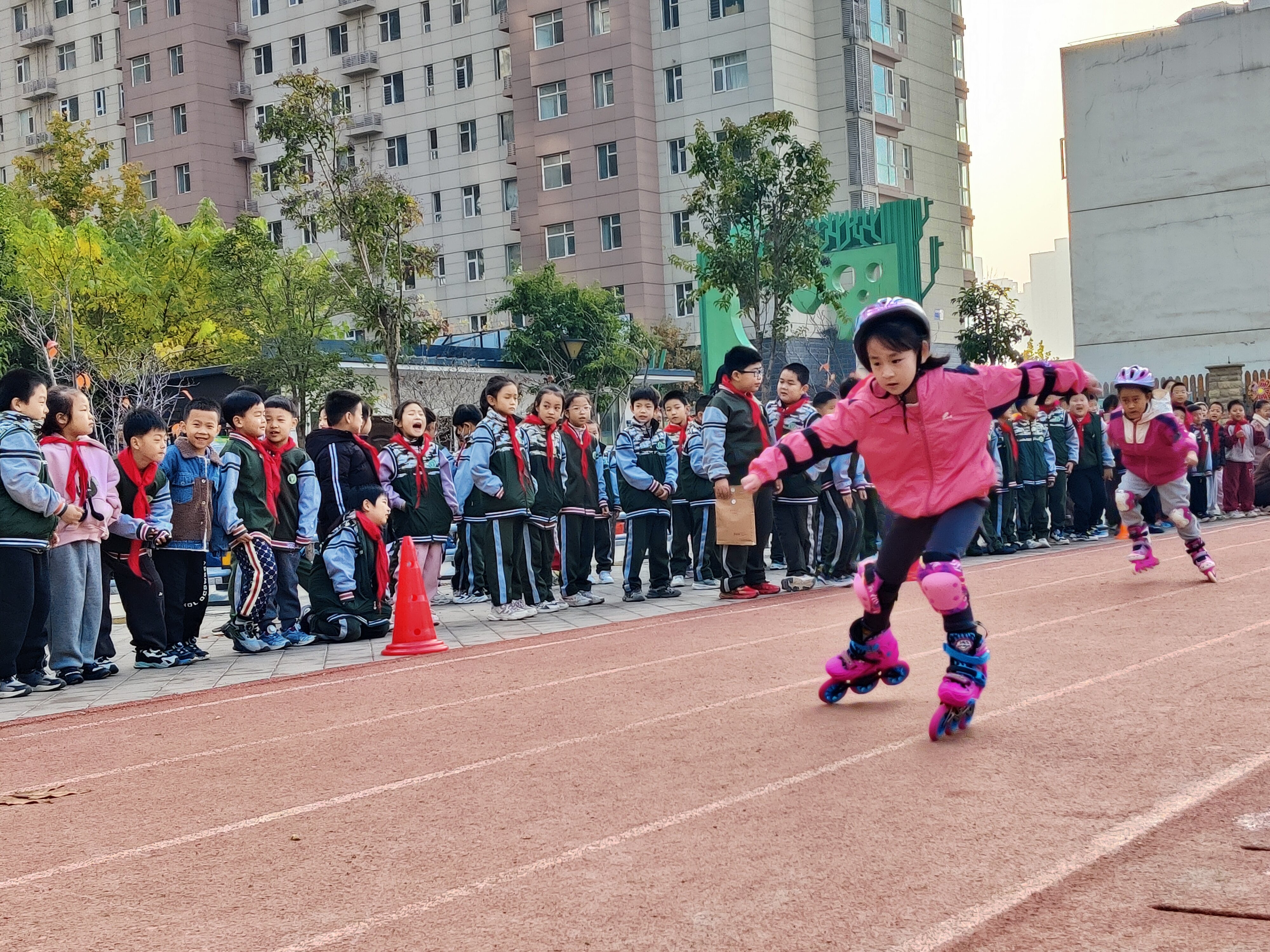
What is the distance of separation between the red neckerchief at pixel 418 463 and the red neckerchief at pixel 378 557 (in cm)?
101

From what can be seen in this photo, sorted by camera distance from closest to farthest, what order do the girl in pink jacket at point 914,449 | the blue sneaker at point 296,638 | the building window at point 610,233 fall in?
the girl in pink jacket at point 914,449 → the blue sneaker at point 296,638 → the building window at point 610,233

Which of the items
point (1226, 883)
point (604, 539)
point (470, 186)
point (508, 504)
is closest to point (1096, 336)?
point (470, 186)

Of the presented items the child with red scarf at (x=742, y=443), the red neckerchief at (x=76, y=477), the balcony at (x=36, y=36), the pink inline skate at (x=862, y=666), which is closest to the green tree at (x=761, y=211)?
the child with red scarf at (x=742, y=443)

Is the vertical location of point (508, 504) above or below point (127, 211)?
below

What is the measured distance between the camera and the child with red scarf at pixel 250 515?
11359 mm

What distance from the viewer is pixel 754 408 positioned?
13938 millimetres

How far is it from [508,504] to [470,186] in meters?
52.7

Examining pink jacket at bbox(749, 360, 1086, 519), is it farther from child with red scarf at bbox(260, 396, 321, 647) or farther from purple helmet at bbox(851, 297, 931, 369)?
child with red scarf at bbox(260, 396, 321, 647)

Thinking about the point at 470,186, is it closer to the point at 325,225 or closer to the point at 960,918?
the point at 325,225

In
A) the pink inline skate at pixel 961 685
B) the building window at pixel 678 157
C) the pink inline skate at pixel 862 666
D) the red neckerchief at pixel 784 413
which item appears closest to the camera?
the pink inline skate at pixel 961 685

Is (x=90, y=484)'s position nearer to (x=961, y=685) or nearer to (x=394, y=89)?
(x=961, y=685)

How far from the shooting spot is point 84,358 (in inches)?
1622

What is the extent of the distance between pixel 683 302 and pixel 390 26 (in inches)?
789

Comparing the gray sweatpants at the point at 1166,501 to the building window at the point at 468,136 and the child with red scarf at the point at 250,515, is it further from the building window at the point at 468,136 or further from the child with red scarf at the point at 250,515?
the building window at the point at 468,136
